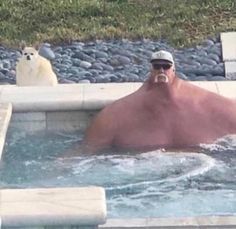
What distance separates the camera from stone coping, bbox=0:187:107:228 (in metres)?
3.86

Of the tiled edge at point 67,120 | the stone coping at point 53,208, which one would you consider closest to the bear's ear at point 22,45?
the tiled edge at point 67,120

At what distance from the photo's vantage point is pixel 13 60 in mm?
9227

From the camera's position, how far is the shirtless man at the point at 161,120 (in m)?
5.84

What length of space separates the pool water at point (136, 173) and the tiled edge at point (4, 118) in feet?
0.42

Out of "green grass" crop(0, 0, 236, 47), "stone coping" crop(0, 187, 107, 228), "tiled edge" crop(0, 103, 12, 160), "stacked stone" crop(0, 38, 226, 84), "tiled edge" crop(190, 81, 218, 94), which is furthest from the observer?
"green grass" crop(0, 0, 236, 47)

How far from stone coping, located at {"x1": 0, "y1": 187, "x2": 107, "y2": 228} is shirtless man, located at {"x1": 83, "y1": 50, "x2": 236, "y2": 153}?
68.7 inches

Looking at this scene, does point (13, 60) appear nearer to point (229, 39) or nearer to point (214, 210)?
point (229, 39)

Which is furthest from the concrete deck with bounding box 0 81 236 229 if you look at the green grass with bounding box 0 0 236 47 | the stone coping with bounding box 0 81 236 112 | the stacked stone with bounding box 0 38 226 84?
the green grass with bounding box 0 0 236 47

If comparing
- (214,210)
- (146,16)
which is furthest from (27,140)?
(146,16)

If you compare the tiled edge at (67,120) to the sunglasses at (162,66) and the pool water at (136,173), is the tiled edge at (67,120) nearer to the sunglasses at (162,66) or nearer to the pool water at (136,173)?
the pool water at (136,173)

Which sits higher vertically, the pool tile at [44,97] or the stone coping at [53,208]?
the pool tile at [44,97]

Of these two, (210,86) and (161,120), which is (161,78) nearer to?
(161,120)

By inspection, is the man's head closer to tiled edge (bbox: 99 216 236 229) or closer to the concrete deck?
the concrete deck

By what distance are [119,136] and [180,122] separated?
1.03 ft
